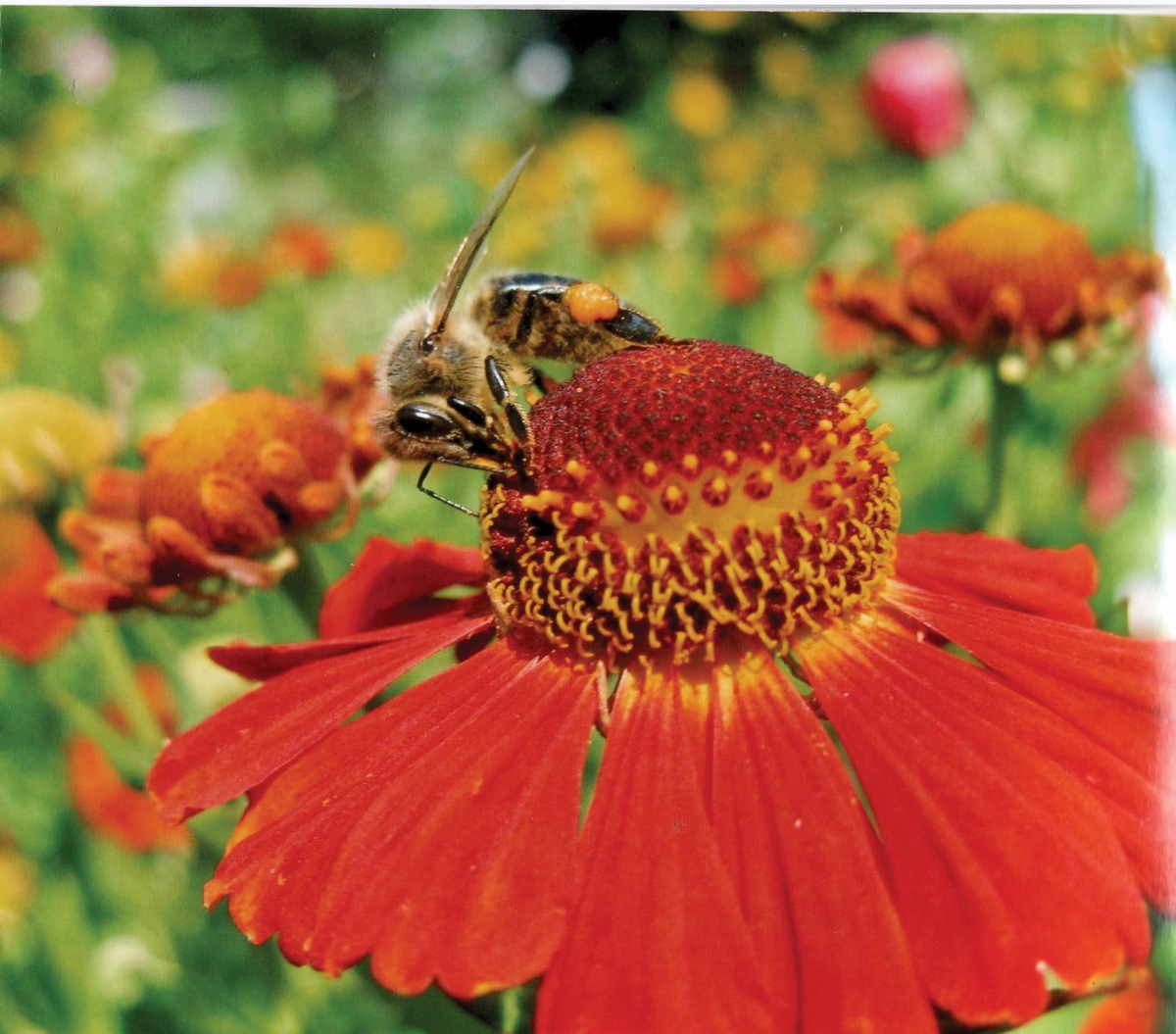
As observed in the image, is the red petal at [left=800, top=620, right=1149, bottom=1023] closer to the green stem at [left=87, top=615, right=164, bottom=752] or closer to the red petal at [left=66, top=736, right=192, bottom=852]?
the green stem at [left=87, top=615, right=164, bottom=752]

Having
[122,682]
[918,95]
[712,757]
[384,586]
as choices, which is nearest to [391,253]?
[918,95]

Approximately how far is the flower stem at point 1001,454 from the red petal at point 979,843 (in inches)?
19.2

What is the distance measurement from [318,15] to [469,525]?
0.65 metres

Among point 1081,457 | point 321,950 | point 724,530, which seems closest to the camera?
point 321,950

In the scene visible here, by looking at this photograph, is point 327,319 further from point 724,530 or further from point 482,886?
point 482,886

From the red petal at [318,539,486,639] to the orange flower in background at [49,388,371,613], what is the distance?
0.08m

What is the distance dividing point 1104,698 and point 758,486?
273 millimetres

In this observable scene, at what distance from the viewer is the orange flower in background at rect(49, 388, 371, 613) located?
41.0 inches

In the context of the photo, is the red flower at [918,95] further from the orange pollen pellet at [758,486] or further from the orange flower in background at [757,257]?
the orange pollen pellet at [758,486]

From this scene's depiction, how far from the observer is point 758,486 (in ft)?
2.62

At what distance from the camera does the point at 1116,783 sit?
0.74 m

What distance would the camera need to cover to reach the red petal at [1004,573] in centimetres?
94

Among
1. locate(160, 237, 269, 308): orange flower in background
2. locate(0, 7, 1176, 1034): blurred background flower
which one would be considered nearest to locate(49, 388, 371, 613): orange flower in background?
locate(0, 7, 1176, 1034): blurred background flower

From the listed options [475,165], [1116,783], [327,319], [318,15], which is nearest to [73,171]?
[327,319]
